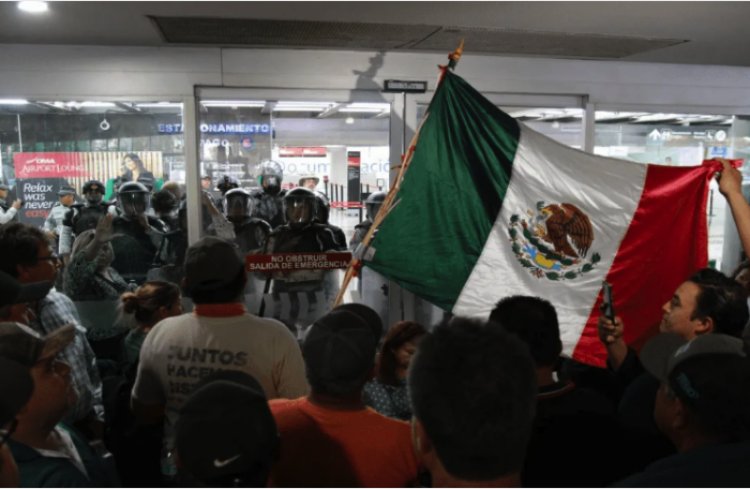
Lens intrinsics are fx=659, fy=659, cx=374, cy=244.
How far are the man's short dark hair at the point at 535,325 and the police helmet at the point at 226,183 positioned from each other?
12.4 ft

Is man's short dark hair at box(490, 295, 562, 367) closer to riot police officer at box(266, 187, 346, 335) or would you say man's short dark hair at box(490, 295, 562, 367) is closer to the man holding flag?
the man holding flag

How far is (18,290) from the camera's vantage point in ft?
8.87

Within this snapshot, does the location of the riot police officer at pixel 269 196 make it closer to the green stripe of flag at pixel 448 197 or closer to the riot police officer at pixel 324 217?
the riot police officer at pixel 324 217

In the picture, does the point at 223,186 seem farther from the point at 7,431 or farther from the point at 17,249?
the point at 7,431

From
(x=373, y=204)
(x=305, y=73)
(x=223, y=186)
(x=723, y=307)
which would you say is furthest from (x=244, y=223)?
(x=723, y=307)

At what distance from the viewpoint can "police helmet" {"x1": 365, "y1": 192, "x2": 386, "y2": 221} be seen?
567cm

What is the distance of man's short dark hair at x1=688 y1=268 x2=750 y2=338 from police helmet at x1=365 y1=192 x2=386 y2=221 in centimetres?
313

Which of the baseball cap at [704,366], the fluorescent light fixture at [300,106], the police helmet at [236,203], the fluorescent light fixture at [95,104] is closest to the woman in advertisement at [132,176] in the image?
the fluorescent light fixture at [95,104]

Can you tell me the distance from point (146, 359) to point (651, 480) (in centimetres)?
179

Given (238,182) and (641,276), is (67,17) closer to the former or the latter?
(238,182)

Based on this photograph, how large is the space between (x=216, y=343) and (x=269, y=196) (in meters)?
3.77

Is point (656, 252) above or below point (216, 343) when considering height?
above

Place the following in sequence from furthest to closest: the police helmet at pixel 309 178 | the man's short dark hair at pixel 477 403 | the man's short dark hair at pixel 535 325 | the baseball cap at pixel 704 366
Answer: the police helmet at pixel 309 178
the man's short dark hair at pixel 535 325
the baseball cap at pixel 704 366
the man's short dark hair at pixel 477 403

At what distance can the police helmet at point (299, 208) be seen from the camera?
5566 millimetres
